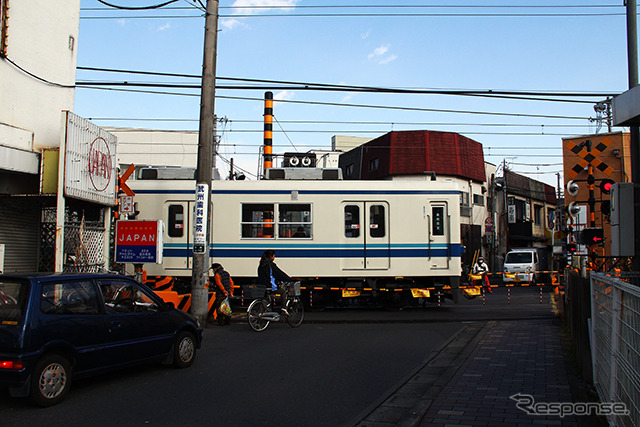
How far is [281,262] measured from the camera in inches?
606

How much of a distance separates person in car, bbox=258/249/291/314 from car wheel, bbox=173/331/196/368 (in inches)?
156

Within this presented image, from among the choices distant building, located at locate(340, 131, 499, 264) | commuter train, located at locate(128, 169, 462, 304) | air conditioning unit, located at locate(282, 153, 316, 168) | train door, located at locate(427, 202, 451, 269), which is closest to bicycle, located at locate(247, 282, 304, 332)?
commuter train, located at locate(128, 169, 462, 304)

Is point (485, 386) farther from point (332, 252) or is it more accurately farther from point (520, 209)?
point (520, 209)

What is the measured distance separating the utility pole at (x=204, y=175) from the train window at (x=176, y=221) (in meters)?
2.98

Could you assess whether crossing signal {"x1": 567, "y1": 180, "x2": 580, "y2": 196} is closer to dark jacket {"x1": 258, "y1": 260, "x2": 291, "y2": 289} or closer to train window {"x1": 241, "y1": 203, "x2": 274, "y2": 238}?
dark jacket {"x1": 258, "y1": 260, "x2": 291, "y2": 289}

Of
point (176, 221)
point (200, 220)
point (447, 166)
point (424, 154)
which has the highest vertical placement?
point (424, 154)

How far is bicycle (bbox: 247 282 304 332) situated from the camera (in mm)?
12211

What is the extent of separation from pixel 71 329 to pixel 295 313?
22.7 feet

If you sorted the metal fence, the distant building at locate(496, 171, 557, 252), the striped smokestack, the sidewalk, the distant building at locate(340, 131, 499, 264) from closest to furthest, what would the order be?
1. the metal fence
2. the sidewalk
3. the striped smokestack
4. the distant building at locate(340, 131, 499, 264)
5. the distant building at locate(496, 171, 557, 252)

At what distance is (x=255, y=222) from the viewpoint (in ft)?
50.9

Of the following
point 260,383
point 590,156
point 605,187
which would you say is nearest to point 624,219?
point 605,187

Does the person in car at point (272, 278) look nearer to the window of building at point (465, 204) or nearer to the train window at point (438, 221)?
the train window at point (438, 221)

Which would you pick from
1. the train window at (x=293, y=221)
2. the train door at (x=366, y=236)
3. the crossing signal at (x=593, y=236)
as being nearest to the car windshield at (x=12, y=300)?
the train window at (x=293, y=221)

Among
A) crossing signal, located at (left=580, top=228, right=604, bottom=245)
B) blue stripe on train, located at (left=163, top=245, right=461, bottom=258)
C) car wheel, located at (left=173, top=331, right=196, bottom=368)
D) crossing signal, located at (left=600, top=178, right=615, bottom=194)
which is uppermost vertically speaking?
crossing signal, located at (left=600, top=178, right=615, bottom=194)
